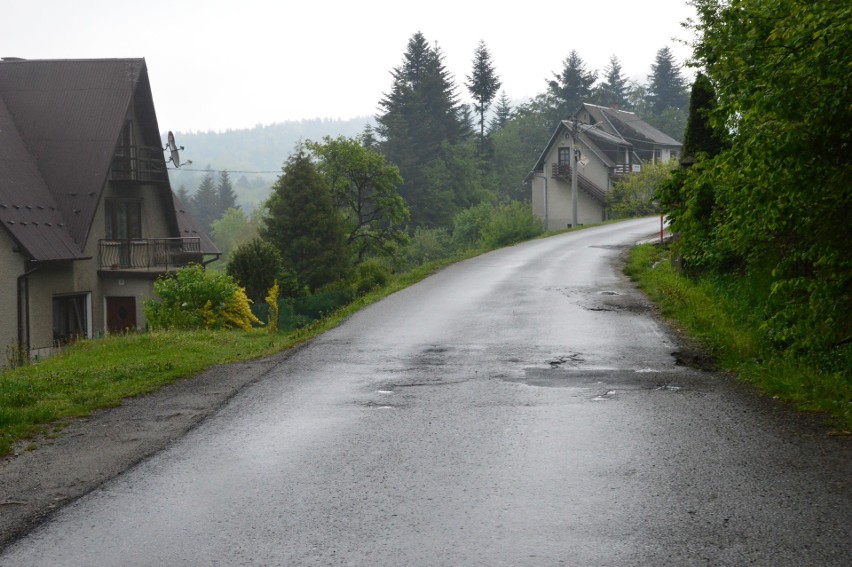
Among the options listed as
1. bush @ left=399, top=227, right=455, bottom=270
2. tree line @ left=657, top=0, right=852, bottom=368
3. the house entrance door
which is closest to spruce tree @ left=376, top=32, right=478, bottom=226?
bush @ left=399, top=227, right=455, bottom=270

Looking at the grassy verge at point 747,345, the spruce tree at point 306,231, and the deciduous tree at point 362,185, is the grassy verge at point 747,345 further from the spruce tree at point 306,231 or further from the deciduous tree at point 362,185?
the deciduous tree at point 362,185

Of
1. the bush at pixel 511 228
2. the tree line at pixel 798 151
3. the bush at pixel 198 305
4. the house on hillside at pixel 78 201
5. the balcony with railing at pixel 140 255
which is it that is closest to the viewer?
the tree line at pixel 798 151

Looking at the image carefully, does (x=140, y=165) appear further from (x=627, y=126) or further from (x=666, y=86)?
(x=666, y=86)

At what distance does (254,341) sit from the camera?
16922 mm

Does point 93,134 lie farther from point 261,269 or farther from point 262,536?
point 262,536

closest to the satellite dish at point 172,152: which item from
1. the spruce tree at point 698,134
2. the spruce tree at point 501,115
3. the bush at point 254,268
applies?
the bush at point 254,268

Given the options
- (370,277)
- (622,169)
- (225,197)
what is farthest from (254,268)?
(225,197)

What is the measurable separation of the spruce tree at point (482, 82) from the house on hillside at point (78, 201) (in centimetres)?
6407

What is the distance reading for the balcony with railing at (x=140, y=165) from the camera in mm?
32625

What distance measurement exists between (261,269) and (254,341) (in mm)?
19263

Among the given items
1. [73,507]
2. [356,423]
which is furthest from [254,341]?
[73,507]

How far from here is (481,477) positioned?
7.07 metres

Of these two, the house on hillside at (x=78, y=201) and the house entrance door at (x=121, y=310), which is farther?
the house entrance door at (x=121, y=310)

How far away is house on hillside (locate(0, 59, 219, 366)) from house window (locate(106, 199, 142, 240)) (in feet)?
0.12
